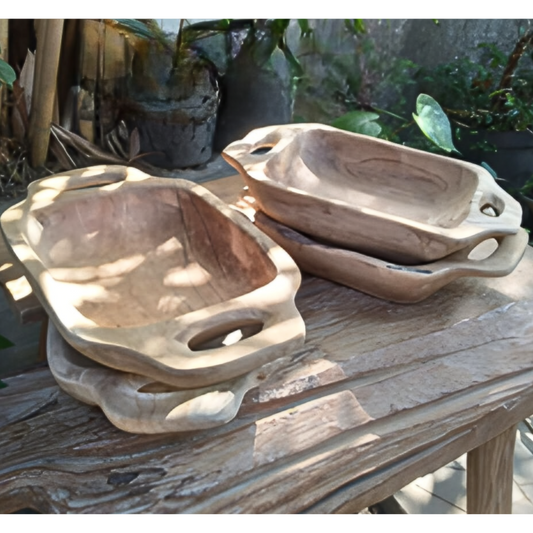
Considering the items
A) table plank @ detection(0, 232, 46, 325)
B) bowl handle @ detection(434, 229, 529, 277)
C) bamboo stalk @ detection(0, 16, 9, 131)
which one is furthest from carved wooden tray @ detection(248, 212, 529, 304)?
bamboo stalk @ detection(0, 16, 9, 131)

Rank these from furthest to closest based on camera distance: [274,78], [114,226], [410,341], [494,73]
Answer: [494,73], [274,78], [114,226], [410,341]

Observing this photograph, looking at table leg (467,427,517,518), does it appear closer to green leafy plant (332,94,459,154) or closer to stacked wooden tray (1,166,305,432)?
stacked wooden tray (1,166,305,432)

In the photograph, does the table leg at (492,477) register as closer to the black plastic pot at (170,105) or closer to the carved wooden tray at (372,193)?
the carved wooden tray at (372,193)

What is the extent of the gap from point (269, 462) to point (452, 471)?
1020mm

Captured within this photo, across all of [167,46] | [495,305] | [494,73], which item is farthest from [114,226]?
[494,73]

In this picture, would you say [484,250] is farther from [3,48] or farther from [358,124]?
[3,48]

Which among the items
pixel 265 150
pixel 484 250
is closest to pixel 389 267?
pixel 484 250

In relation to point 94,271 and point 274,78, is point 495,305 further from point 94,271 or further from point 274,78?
point 274,78

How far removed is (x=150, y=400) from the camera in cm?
69

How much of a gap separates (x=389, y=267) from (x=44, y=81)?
949 mm

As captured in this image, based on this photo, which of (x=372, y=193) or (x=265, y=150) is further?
(x=265, y=150)

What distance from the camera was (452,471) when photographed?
5.27 ft

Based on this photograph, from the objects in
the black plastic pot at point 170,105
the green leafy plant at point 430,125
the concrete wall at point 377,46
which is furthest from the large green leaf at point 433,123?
the concrete wall at point 377,46

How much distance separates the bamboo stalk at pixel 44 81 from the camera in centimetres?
145
